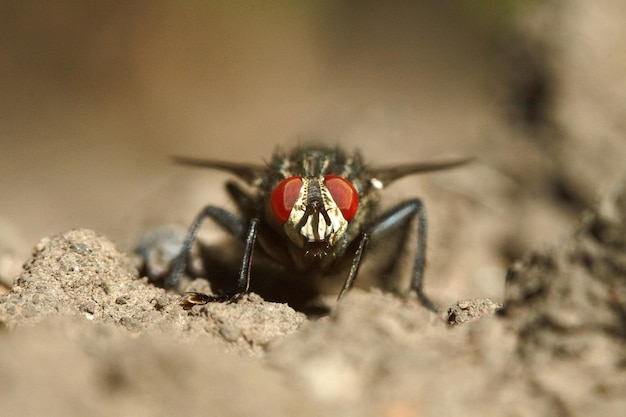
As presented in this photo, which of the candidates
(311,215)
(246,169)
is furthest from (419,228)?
(311,215)

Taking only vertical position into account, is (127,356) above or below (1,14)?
below

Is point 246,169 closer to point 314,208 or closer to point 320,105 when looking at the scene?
point 314,208

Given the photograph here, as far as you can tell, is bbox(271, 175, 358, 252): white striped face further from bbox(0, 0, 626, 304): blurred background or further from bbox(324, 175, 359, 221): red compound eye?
bbox(0, 0, 626, 304): blurred background

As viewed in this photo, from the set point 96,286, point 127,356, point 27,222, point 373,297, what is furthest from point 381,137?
point 127,356

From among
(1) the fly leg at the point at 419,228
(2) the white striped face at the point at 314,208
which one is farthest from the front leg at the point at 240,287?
(1) the fly leg at the point at 419,228

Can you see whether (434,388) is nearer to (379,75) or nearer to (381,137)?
(381,137)

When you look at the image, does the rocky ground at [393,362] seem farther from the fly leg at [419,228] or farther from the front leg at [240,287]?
the fly leg at [419,228]
